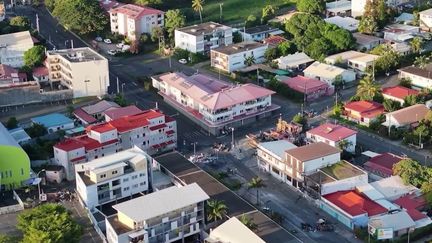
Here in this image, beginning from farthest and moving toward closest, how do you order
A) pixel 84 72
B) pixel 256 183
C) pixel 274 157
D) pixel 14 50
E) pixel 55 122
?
pixel 14 50 < pixel 84 72 < pixel 55 122 < pixel 274 157 < pixel 256 183

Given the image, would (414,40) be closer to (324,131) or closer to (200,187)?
(324,131)

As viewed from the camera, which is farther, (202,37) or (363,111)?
(202,37)

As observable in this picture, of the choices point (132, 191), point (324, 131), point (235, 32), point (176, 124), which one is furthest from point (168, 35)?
point (132, 191)

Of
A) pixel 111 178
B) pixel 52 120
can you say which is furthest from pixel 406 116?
pixel 52 120

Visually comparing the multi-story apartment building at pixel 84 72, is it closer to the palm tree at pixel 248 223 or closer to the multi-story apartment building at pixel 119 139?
the multi-story apartment building at pixel 119 139

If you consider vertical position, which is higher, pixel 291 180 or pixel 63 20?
pixel 63 20

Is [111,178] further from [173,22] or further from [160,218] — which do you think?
[173,22]

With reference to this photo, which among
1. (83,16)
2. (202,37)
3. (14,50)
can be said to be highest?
(83,16)
